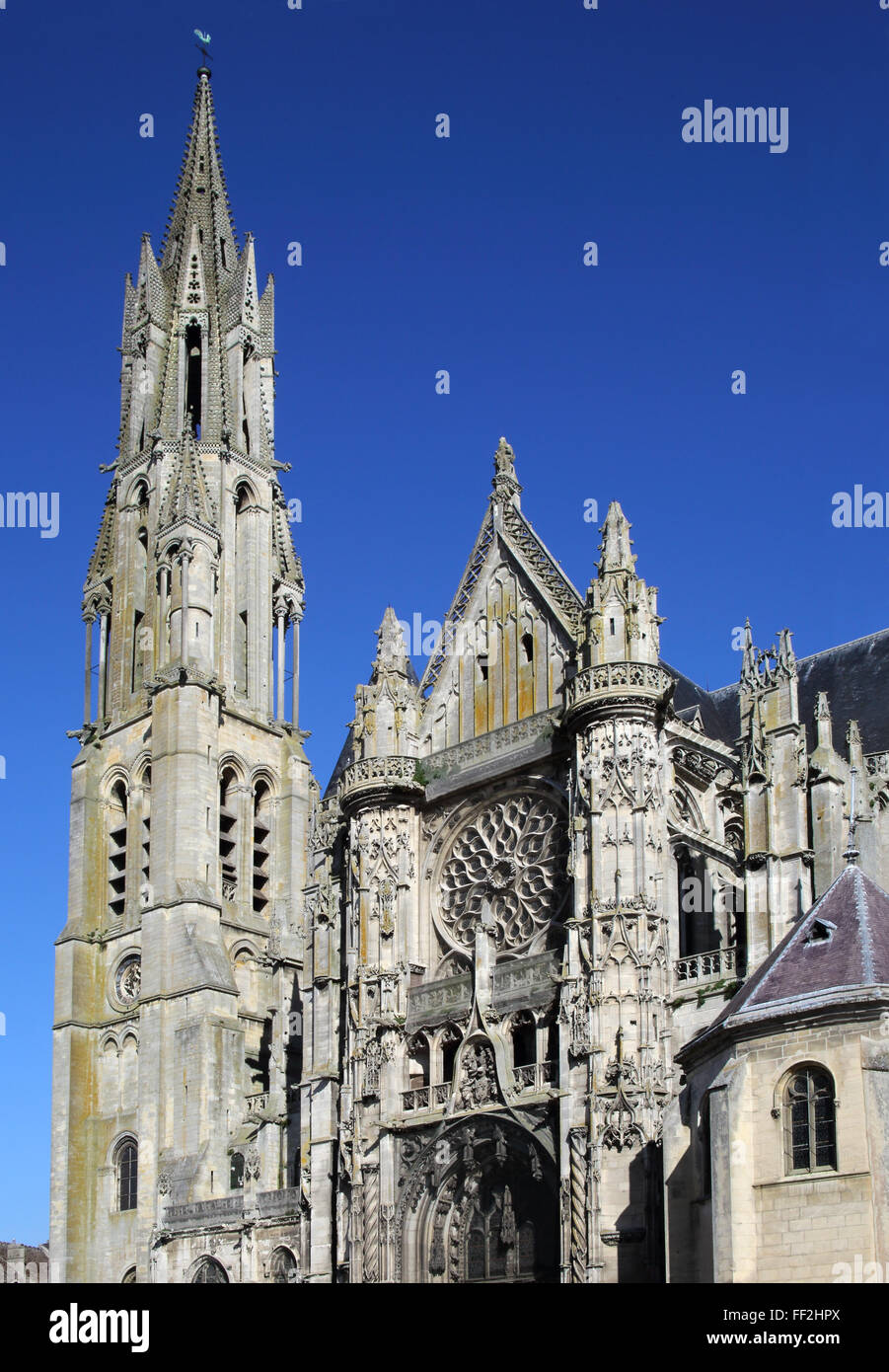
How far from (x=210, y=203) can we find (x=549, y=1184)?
40.0m

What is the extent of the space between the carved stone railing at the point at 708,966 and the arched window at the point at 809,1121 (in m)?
7.48

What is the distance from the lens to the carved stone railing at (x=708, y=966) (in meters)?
32.4

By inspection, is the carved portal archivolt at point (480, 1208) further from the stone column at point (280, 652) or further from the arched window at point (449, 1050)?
the stone column at point (280, 652)

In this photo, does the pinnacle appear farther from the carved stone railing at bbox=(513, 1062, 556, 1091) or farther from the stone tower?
the stone tower

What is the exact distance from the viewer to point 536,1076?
33312mm

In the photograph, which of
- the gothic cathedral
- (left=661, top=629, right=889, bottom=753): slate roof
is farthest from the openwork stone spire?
(left=661, top=629, right=889, bottom=753): slate roof

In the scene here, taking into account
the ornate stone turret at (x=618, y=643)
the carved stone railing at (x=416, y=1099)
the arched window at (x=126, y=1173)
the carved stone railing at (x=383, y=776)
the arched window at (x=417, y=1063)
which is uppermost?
the ornate stone turret at (x=618, y=643)

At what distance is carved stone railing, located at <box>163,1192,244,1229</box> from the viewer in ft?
136

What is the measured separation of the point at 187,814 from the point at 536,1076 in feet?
62.0

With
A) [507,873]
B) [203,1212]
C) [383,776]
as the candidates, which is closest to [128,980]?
[203,1212]

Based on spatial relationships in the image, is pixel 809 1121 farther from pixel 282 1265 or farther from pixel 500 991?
pixel 282 1265

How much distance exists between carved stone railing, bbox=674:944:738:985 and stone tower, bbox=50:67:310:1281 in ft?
38.5

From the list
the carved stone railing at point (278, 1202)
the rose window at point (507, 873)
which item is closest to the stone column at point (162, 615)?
the rose window at point (507, 873)
